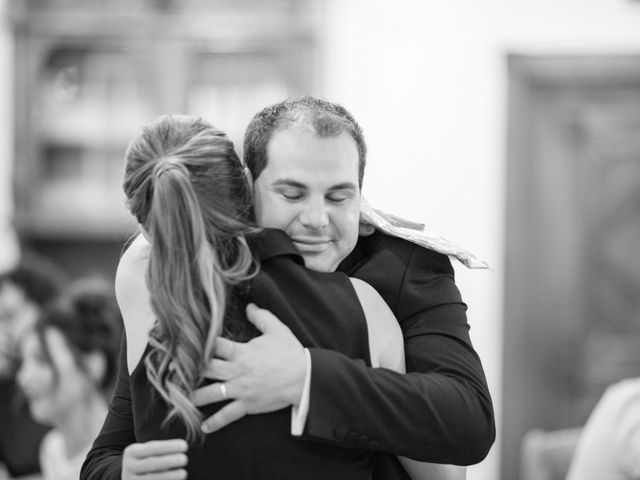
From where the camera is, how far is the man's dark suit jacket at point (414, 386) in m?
1.26

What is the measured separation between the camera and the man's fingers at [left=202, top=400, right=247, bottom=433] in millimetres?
1250

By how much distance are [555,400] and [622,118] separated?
144 centimetres

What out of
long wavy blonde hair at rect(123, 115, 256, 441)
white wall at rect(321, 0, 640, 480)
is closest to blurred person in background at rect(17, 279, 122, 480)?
long wavy blonde hair at rect(123, 115, 256, 441)

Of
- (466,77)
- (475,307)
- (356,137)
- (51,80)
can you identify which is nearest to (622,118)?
(466,77)

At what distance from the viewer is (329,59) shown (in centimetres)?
474

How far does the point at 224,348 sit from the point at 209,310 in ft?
0.18

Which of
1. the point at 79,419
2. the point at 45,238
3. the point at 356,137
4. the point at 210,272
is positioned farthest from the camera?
the point at 45,238

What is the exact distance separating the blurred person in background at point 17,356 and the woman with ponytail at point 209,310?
1979 mm

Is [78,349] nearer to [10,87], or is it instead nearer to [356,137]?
[356,137]

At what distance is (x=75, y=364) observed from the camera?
2893mm

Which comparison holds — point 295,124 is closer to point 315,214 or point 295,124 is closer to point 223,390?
point 315,214

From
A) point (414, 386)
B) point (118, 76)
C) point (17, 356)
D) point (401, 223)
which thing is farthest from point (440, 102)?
point (414, 386)

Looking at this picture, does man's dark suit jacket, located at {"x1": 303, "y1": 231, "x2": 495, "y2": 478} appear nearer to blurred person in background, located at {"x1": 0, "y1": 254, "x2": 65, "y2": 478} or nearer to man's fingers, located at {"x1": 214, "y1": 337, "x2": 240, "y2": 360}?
man's fingers, located at {"x1": 214, "y1": 337, "x2": 240, "y2": 360}

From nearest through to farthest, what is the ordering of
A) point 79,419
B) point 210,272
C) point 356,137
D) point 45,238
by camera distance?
point 210,272 < point 356,137 < point 79,419 < point 45,238
